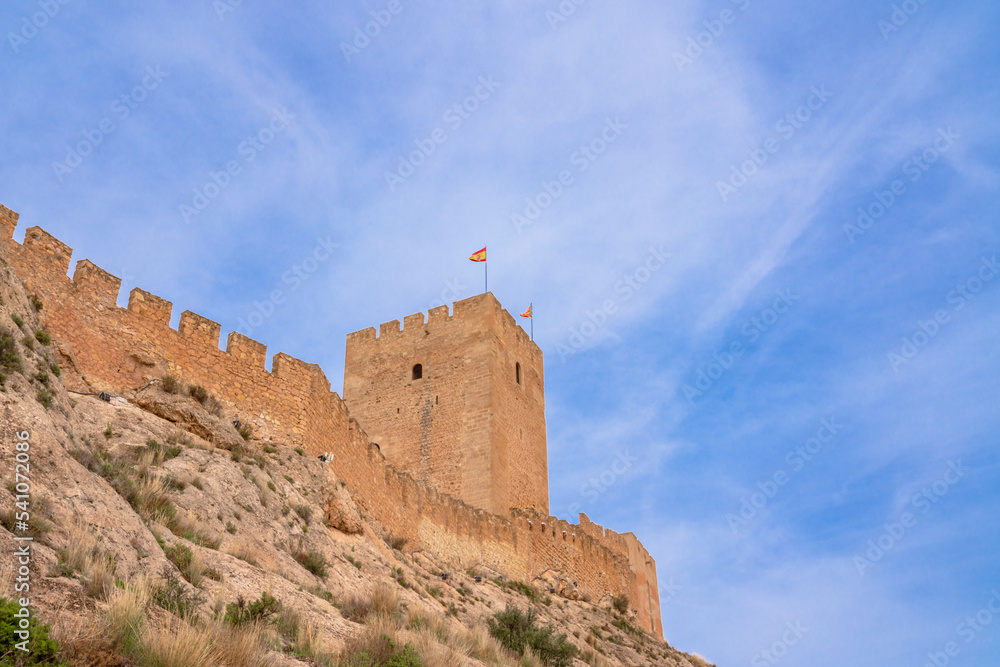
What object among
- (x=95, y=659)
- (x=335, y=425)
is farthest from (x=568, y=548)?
(x=95, y=659)

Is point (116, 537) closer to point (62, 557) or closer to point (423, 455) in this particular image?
point (62, 557)

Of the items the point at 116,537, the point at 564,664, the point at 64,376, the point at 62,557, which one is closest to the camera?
the point at 62,557

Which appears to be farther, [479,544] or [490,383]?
[490,383]

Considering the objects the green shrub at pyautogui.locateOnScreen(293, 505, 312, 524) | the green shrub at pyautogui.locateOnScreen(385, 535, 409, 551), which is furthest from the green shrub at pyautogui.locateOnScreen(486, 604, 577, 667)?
the green shrub at pyautogui.locateOnScreen(293, 505, 312, 524)

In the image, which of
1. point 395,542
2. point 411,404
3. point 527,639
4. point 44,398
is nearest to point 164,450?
point 44,398

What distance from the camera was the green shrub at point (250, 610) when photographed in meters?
7.56

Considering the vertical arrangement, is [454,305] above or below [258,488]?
above

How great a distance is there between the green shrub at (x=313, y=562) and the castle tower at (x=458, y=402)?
1276 cm

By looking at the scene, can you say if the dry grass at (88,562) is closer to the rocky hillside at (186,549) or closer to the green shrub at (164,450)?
the rocky hillside at (186,549)

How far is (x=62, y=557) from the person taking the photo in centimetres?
674

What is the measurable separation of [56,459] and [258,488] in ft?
14.4

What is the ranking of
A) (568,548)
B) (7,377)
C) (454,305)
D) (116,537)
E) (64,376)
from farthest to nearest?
1. (454,305)
2. (568,548)
3. (64,376)
4. (7,377)
5. (116,537)

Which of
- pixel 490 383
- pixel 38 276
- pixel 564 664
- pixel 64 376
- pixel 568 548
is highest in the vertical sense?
pixel 490 383

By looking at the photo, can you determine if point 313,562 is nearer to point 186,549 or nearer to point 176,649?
point 186,549
